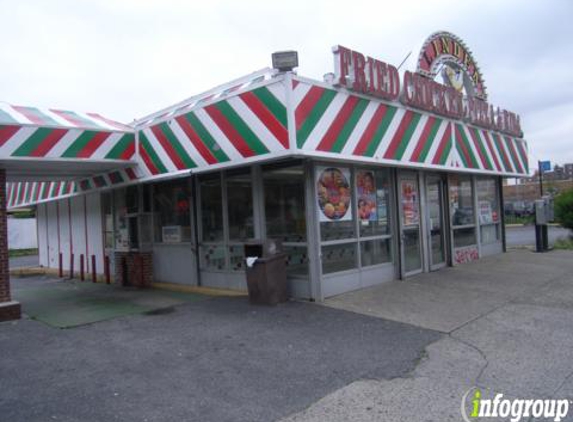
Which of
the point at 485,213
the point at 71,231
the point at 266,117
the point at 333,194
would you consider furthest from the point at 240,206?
the point at 71,231

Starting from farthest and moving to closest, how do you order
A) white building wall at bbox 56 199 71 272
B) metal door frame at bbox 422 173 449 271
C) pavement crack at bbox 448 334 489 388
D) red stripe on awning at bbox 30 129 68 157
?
white building wall at bbox 56 199 71 272 < metal door frame at bbox 422 173 449 271 < red stripe on awning at bbox 30 129 68 157 < pavement crack at bbox 448 334 489 388

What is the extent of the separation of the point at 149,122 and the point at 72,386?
21.4 feet

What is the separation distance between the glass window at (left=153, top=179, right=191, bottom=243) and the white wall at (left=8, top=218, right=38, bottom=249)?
26.3m

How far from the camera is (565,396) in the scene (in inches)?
169

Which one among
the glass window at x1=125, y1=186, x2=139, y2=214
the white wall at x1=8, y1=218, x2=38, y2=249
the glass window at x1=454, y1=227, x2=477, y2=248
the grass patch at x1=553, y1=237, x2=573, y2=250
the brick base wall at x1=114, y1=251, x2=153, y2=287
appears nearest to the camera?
the brick base wall at x1=114, y1=251, x2=153, y2=287

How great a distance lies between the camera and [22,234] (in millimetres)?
33438

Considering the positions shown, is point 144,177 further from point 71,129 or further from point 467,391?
point 467,391

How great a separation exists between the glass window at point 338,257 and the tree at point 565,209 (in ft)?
40.6

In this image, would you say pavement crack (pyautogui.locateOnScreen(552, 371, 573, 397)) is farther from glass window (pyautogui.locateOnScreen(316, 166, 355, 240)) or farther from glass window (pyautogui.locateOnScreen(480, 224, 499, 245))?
glass window (pyautogui.locateOnScreen(480, 224, 499, 245))

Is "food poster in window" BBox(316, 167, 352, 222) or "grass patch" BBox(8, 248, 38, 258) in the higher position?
"food poster in window" BBox(316, 167, 352, 222)

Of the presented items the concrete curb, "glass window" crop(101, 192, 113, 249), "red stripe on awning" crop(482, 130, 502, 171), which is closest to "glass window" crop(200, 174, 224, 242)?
the concrete curb

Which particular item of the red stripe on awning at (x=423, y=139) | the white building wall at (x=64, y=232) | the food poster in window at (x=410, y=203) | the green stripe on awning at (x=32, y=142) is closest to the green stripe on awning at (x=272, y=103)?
the red stripe on awning at (x=423, y=139)

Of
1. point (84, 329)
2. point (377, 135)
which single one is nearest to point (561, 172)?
point (377, 135)

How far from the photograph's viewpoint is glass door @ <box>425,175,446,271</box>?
442 inches
